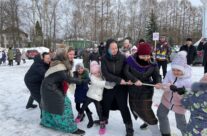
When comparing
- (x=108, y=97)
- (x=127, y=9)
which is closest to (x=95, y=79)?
(x=108, y=97)

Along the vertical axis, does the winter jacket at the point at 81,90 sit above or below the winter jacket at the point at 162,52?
below

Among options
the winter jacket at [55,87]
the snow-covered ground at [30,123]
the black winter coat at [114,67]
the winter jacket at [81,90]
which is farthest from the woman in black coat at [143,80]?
the winter jacket at [81,90]

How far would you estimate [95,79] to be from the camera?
17.3ft

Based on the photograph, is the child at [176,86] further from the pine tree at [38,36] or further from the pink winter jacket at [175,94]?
the pine tree at [38,36]

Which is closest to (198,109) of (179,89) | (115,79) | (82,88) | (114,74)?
(179,89)

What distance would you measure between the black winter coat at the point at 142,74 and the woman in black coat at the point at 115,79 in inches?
5.7

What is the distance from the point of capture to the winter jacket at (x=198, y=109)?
3.47 metres

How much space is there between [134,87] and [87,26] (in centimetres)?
4398

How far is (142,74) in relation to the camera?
4.72 m

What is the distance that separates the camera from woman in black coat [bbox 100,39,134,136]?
486 cm

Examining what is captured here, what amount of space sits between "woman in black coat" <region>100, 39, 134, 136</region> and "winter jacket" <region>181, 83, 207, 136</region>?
136 cm

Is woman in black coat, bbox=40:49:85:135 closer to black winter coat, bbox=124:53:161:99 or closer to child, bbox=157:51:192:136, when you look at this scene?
black winter coat, bbox=124:53:161:99

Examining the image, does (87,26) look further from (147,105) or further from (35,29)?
(147,105)

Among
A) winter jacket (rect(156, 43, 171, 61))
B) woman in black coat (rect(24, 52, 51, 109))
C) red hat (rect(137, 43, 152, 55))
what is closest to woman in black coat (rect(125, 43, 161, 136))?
red hat (rect(137, 43, 152, 55))
